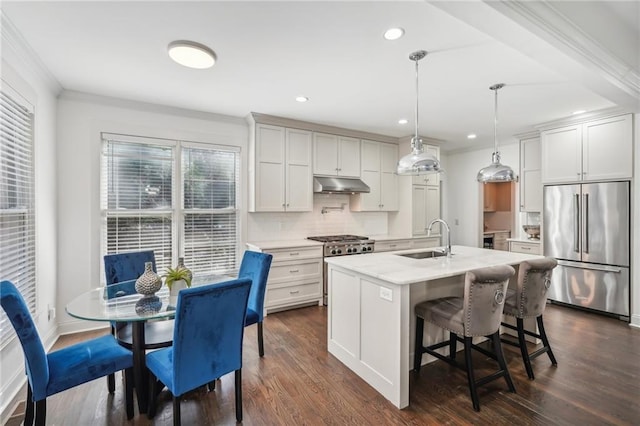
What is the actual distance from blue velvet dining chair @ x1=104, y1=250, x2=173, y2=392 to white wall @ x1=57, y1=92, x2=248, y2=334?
3.08 feet

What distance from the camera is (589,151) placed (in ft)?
13.1

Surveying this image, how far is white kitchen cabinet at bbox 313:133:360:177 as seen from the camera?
4.68 metres

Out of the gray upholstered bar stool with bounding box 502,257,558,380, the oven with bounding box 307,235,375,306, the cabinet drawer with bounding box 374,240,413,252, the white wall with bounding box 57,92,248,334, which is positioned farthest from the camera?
the cabinet drawer with bounding box 374,240,413,252

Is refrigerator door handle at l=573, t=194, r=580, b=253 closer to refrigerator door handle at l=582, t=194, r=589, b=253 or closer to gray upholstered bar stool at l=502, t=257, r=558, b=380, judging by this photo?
refrigerator door handle at l=582, t=194, r=589, b=253

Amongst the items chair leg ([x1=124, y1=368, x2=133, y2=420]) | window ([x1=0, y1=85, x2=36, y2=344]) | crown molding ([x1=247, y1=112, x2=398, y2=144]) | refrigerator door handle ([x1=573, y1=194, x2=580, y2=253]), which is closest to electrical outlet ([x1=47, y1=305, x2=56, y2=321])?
window ([x1=0, y1=85, x2=36, y2=344])

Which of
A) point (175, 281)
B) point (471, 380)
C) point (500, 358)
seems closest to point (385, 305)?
point (471, 380)

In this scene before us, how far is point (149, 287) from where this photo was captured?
2172 millimetres

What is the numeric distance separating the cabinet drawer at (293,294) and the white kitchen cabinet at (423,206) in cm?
213

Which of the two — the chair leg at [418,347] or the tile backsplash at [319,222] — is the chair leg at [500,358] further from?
the tile backsplash at [319,222]

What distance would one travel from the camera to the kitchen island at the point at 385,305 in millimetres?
2143

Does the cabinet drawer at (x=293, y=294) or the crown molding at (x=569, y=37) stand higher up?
the crown molding at (x=569, y=37)

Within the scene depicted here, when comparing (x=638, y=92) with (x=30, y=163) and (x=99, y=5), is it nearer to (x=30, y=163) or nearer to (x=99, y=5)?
(x=99, y=5)

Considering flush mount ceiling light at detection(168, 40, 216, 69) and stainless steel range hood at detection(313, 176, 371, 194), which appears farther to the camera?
stainless steel range hood at detection(313, 176, 371, 194)

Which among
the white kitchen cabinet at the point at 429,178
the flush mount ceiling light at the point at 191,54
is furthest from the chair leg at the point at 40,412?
the white kitchen cabinet at the point at 429,178
